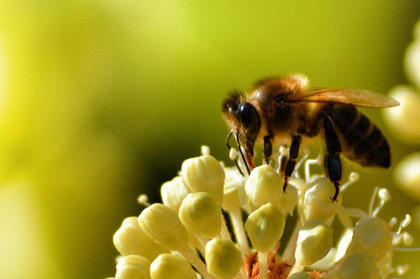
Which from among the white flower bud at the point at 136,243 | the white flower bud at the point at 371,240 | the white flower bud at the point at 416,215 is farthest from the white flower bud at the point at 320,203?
the white flower bud at the point at 416,215

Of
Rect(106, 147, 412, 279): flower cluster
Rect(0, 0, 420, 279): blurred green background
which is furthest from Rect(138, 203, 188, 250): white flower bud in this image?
Rect(0, 0, 420, 279): blurred green background

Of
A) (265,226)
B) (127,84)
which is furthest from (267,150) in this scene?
(127,84)

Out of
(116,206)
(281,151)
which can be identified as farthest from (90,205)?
(281,151)

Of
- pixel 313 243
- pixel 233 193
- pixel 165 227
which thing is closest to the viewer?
pixel 313 243

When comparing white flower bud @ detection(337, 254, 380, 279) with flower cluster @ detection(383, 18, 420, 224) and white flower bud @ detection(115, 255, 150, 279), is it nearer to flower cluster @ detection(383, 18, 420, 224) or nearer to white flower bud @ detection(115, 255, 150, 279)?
white flower bud @ detection(115, 255, 150, 279)

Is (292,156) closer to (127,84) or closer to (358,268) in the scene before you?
(358,268)
